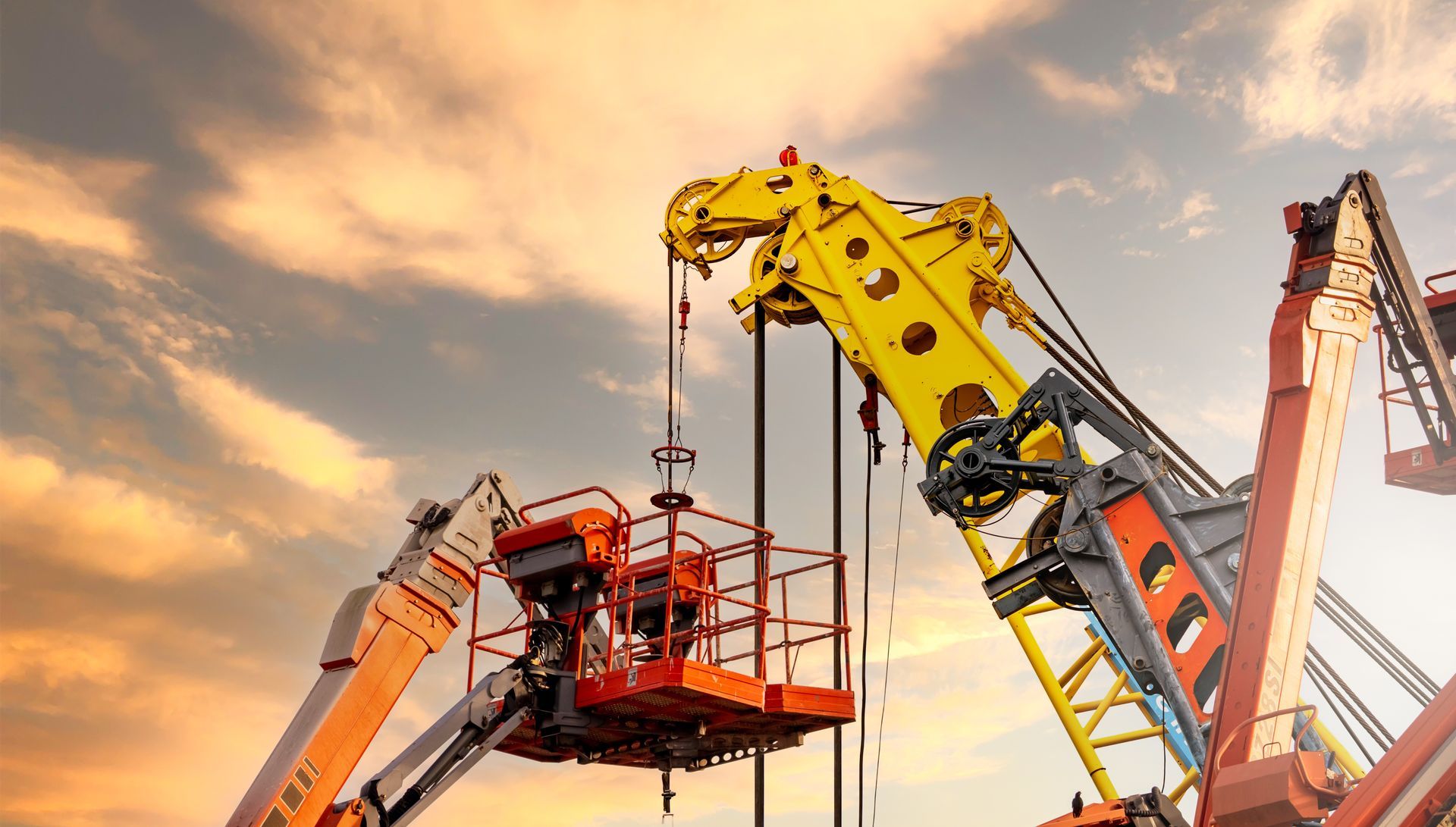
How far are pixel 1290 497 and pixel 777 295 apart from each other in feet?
28.7

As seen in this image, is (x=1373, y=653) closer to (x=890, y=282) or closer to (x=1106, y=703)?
(x=1106, y=703)

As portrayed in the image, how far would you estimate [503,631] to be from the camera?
1121 centimetres

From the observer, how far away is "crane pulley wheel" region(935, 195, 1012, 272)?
50.6 ft

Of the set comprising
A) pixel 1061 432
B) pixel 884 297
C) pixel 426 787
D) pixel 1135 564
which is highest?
pixel 884 297

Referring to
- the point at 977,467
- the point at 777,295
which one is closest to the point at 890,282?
the point at 777,295

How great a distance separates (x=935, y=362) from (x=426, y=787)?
7331 mm

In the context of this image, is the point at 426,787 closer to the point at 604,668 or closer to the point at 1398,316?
the point at 604,668

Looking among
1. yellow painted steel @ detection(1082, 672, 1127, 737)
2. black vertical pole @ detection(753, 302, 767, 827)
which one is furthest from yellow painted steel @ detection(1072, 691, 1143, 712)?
black vertical pole @ detection(753, 302, 767, 827)

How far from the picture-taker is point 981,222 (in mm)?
15609

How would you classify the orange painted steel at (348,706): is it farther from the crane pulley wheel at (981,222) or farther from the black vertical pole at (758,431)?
the crane pulley wheel at (981,222)

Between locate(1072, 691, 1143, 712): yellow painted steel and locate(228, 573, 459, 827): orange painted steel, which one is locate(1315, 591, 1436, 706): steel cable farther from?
locate(228, 573, 459, 827): orange painted steel

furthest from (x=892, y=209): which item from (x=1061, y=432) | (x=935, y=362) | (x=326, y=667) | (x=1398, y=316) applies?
(x=326, y=667)

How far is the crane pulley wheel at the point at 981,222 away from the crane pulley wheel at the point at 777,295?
1.90 metres

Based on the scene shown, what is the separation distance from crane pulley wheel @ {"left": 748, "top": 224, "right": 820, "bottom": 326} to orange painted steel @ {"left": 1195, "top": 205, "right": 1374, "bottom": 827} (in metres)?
7.74
